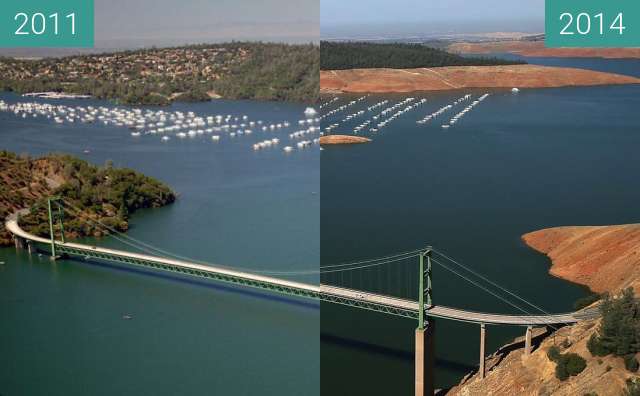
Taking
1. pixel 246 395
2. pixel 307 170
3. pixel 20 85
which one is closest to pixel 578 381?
pixel 246 395

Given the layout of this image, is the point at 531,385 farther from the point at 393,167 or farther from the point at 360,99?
the point at 360,99

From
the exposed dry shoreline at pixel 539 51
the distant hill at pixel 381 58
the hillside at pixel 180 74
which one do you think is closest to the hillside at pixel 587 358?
the hillside at pixel 180 74

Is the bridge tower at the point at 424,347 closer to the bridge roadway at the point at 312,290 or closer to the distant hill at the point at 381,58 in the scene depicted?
the bridge roadway at the point at 312,290

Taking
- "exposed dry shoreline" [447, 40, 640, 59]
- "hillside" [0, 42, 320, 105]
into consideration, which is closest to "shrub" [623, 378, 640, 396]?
"hillside" [0, 42, 320, 105]

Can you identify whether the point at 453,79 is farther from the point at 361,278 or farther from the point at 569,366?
the point at 569,366

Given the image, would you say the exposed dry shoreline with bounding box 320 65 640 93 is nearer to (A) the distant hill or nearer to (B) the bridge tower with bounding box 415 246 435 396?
(A) the distant hill
